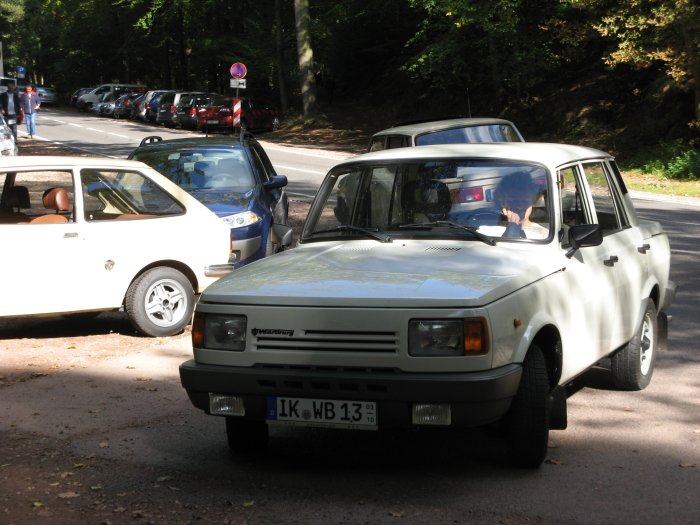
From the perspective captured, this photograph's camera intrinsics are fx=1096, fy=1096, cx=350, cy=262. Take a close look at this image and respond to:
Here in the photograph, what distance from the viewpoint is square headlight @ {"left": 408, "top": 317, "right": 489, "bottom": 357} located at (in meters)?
5.27

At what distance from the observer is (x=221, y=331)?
570cm

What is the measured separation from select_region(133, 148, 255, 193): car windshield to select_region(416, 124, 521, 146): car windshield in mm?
2306

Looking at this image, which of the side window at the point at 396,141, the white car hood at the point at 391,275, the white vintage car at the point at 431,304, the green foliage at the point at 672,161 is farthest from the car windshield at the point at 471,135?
the green foliage at the point at 672,161

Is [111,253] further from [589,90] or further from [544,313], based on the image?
[589,90]

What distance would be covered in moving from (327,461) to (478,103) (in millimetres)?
36169

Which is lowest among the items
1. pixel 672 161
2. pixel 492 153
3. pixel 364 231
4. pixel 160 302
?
pixel 672 161

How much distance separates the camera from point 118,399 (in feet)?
25.6

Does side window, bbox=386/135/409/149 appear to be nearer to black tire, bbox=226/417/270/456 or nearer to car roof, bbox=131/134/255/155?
car roof, bbox=131/134/255/155

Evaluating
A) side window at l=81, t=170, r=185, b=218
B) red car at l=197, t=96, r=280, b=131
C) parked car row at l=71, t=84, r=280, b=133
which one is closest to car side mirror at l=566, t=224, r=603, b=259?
side window at l=81, t=170, r=185, b=218

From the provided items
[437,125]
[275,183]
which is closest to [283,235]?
[275,183]

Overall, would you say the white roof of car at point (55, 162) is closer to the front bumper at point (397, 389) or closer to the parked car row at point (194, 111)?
the front bumper at point (397, 389)

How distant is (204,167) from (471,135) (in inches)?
143

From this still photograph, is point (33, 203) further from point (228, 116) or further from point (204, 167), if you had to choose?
point (228, 116)

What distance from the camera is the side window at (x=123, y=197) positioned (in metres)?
9.90
